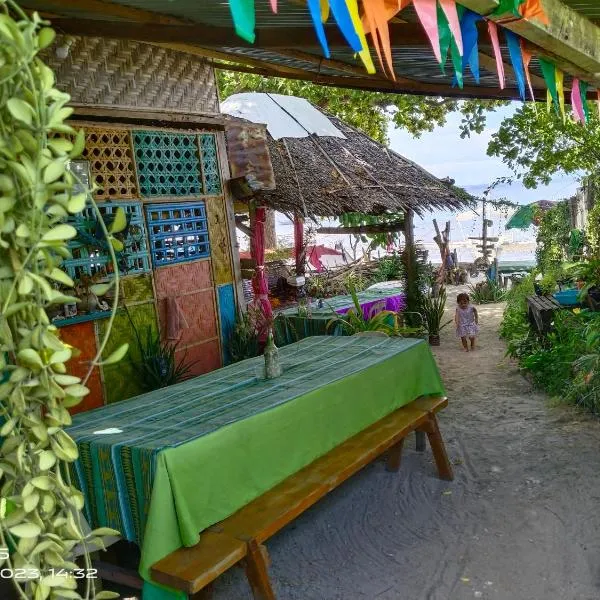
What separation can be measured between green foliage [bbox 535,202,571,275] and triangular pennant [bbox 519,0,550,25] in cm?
1113

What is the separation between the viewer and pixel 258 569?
289 cm

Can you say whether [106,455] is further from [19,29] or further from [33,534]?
[19,29]

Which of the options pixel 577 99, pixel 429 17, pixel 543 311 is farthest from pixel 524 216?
pixel 429 17

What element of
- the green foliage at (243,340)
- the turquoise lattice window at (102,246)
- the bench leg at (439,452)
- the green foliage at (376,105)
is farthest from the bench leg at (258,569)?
the green foliage at (376,105)

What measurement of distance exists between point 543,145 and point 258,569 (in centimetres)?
1106

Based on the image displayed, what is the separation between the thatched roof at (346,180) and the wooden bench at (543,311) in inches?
76.4

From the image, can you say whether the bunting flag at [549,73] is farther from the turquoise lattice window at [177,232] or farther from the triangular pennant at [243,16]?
the turquoise lattice window at [177,232]

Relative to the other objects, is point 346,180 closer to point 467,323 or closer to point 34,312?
point 467,323

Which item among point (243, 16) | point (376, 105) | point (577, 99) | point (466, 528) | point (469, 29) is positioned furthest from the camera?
point (376, 105)

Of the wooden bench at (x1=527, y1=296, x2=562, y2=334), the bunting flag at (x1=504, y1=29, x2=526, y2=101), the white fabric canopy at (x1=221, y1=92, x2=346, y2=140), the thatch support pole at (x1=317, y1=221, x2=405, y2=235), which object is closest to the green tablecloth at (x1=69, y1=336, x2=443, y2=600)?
the bunting flag at (x1=504, y1=29, x2=526, y2=101)

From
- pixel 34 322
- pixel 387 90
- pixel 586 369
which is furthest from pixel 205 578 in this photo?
pixel 586 369

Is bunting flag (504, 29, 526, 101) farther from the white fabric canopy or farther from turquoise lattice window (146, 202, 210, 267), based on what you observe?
the white fabric canopy

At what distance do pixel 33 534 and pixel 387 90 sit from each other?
4.36 meters

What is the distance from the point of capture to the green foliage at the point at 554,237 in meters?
12.9
